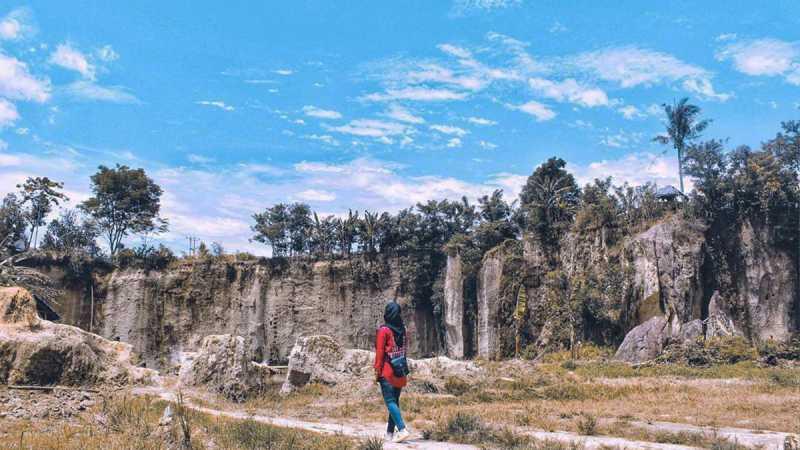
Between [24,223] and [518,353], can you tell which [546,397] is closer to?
[518,353]

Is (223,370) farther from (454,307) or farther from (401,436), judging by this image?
(454,307)

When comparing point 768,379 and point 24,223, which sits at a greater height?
point 24,223

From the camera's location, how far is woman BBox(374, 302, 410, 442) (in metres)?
8.52

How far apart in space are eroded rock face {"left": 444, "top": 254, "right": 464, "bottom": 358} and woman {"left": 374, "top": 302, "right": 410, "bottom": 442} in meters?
34.7

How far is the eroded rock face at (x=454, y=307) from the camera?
43.3 meters

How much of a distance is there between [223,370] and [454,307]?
29.2 metres

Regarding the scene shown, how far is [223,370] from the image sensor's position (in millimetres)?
15812

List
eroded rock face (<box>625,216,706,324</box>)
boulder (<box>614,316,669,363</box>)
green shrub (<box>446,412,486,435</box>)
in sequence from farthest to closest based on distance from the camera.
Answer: eroded rock face (<box>625,216,706,324</box>), boulder (<box>614,316,669,363</box>), green shrub (<box>446,412,486,435</box>)

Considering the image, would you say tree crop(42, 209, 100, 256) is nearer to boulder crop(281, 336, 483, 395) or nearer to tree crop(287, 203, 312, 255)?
tree crop(287, 203, 312, 255)

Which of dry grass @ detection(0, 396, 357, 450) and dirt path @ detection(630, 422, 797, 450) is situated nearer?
dry grass @ detection(0, 396, 357, 450)

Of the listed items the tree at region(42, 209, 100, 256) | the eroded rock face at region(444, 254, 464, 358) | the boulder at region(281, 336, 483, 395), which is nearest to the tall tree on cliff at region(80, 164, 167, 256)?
the tree at region(42, 209, 100, 256)

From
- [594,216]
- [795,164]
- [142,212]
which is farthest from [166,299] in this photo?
[795,164]

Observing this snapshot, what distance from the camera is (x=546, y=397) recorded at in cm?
1508

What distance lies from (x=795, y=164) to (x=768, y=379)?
20394 mm
